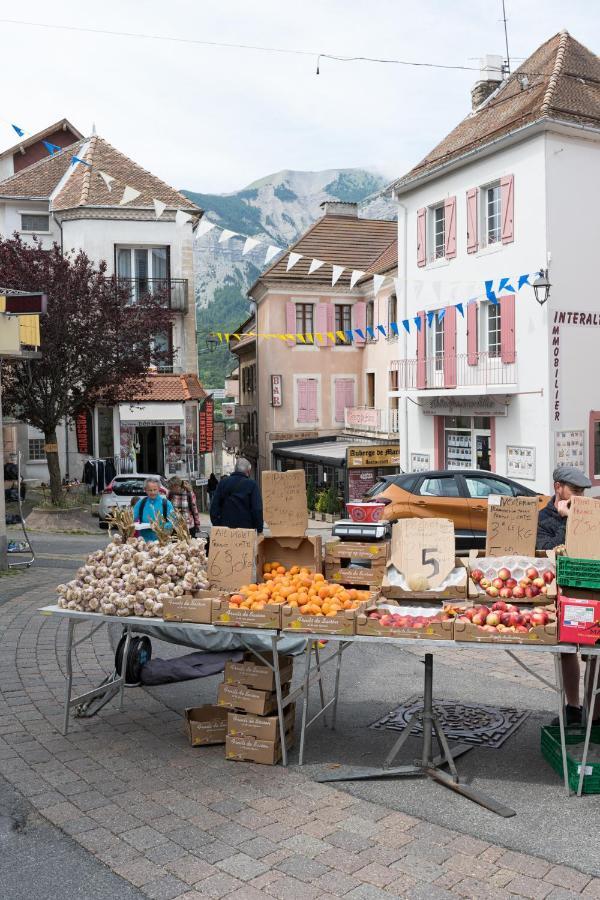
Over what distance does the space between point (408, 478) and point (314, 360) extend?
23615mm

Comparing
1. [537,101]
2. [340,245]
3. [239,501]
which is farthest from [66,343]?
[340,245]

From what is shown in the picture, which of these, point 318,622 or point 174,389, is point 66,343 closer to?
point 174,389

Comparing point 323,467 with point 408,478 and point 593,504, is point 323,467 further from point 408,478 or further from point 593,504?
point 593,504

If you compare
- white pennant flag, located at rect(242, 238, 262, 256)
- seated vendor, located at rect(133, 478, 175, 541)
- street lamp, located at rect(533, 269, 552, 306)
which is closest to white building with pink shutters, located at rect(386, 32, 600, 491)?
street lamp, located at rect(533, 269, 552, 306)

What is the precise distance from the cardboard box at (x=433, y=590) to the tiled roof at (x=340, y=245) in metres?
33.8

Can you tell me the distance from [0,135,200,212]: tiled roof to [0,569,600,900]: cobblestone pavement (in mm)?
30479

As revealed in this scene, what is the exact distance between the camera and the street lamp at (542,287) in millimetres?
21406

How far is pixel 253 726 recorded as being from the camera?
6.10 meters

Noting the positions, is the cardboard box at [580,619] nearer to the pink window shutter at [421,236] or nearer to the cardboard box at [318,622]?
the cardboard box at [318,622]

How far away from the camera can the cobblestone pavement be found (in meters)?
4.41

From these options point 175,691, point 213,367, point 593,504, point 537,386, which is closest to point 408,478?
point 537,386

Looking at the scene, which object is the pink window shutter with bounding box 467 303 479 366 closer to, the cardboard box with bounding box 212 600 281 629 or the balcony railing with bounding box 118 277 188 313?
the balcony railing with bounding box 118 277 188 313

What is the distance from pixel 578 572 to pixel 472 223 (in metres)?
21.2

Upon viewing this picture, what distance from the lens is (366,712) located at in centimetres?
725
